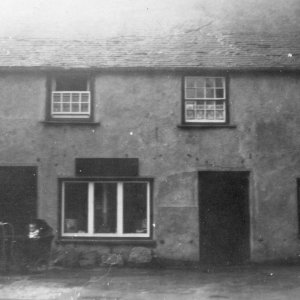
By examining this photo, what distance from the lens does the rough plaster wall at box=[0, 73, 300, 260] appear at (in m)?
14.4

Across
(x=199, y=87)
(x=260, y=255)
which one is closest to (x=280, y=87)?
(x=199, y=87)

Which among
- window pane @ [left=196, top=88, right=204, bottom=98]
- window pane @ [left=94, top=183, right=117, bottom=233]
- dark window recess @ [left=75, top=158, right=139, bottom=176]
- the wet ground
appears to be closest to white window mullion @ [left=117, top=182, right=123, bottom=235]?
window pane @ [left=94, top=183, right=117, bottom=233]

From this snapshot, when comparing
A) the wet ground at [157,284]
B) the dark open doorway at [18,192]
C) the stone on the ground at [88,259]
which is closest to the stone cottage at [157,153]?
the dark open doorway at [18,192]

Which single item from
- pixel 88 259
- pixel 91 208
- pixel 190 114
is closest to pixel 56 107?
pixel 91 208

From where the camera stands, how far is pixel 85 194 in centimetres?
1473

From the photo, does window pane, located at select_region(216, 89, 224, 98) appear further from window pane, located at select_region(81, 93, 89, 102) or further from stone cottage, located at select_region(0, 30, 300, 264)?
window pane, located at select_region(81, 93, 89, 102)

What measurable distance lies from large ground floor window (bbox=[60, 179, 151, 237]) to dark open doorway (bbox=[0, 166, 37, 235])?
0.85 m

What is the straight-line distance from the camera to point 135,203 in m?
14.7

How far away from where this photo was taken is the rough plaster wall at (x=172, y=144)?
1443 cm

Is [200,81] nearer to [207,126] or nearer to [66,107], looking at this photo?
[207,126]

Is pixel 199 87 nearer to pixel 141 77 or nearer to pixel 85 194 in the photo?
pixel 141 77

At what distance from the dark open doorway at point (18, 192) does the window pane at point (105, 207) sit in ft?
5.78

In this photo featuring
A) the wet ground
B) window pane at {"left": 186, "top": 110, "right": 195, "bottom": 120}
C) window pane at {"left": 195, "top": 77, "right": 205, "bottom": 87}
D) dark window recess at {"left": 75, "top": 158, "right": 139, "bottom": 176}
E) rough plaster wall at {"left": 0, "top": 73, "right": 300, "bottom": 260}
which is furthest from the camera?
window pane at {"left": 195, "top": 77, "right": 205, "bottom": 87}

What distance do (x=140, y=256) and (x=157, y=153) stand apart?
293 centimetres
